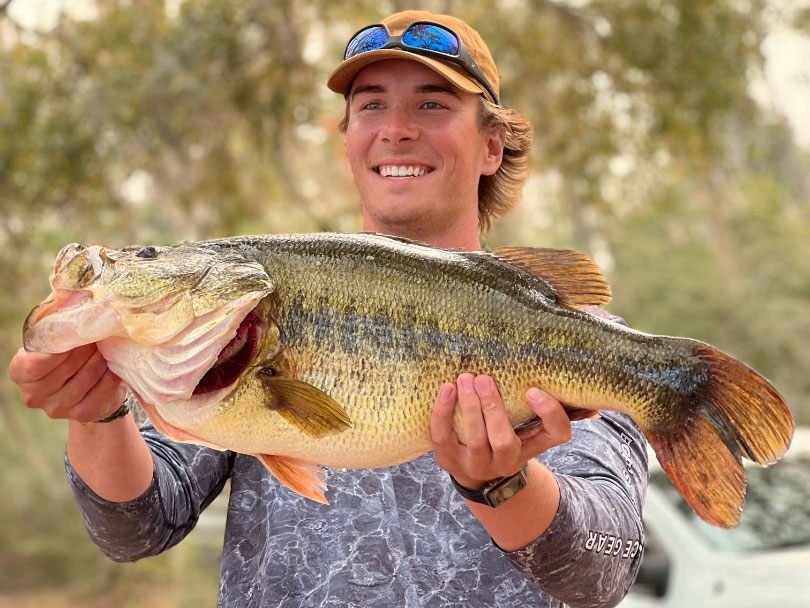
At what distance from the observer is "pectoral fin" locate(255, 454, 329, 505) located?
2.13 meters

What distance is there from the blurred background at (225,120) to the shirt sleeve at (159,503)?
→ 222 inches

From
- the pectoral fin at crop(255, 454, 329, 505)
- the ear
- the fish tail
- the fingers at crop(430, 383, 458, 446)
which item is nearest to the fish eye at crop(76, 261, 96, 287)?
the pectoral fin at crop(255, 454, 329, 505)

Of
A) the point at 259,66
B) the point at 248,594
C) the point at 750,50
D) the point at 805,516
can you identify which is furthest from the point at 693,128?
the point at 248,594

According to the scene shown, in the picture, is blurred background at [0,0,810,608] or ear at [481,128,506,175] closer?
ear at [481,128,506,175]

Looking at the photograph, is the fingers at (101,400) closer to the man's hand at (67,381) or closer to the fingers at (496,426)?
the man's hand at (67,381)

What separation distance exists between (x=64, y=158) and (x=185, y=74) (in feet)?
5.54

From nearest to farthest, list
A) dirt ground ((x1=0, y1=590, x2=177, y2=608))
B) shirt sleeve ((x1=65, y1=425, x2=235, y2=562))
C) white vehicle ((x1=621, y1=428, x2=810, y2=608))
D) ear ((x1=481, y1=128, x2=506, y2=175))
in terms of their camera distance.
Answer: shirt sleeve ((x1=65, y1=425, x2=235, y2=562)) < ear ((x1=481, y1=128, x2=506, y2=175)) < white vehicle ((x1=621, y1=428, x2=810, y2=608)) < dirt ground ((x1=0, y1=590, x2=177, y2=608))

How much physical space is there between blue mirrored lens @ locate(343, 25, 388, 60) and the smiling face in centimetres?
6

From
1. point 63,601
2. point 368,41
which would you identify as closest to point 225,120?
point 63,601

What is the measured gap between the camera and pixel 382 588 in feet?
7.61

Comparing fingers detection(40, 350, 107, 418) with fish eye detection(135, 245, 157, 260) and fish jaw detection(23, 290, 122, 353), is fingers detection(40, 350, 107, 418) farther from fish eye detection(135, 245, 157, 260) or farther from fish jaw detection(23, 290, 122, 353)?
fish eye detection(135, 245, 157, 260)

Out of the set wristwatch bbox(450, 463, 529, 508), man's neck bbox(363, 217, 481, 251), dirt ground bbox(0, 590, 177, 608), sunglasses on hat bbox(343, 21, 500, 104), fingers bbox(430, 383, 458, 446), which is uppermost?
dirt ground bbox(0, 590, 177, 608)

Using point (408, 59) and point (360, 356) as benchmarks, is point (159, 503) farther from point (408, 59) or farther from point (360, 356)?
point (408, 59)

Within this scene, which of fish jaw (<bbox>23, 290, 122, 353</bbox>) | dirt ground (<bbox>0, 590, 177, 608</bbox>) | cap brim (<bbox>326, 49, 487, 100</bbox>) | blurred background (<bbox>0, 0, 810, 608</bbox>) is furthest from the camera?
dirt ground (<bbox>0, 590, 177, 608</bbox>)
